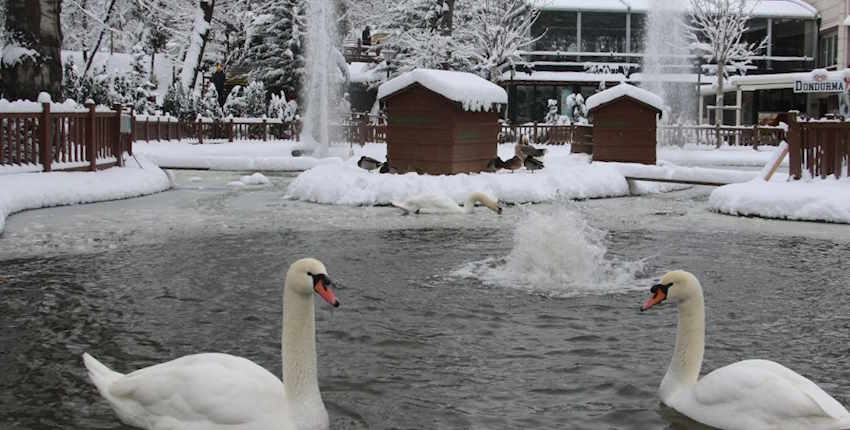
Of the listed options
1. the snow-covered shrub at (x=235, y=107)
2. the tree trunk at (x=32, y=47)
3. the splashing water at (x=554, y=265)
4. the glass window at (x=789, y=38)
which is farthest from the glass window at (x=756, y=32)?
the splashing water at (x=554, y=265)

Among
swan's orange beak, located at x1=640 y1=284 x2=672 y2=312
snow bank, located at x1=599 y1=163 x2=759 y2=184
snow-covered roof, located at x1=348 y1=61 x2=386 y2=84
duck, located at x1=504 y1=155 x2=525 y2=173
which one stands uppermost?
snow-covered roof, located at x1=348 y1=61 x2=386 y2=84

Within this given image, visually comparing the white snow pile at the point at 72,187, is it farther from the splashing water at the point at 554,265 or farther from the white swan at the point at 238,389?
the white swan at the point at 238,389

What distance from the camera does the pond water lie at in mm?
5910

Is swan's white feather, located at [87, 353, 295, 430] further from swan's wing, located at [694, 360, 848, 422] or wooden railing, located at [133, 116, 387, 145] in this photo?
wooden railing, located at [133, 116, 387, 145]

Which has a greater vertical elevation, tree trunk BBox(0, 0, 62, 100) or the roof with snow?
the roof with snow

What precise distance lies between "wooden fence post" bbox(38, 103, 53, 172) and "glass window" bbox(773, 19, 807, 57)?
4717cm

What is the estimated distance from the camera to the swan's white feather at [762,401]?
4.89m

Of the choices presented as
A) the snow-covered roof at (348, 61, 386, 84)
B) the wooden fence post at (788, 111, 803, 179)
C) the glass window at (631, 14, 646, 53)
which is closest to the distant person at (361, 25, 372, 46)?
the snow-covered roof at (348, 61, 386, 84)

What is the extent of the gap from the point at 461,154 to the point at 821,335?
13.0 metres

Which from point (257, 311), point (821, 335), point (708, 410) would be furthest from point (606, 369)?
point (257, 311)

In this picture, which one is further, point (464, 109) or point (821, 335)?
point (464, 109)

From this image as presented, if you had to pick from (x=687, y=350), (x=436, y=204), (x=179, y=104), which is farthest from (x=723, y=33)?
(x=687, y=350)

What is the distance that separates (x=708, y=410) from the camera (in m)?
5.34

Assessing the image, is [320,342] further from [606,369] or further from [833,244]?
[833,244]
